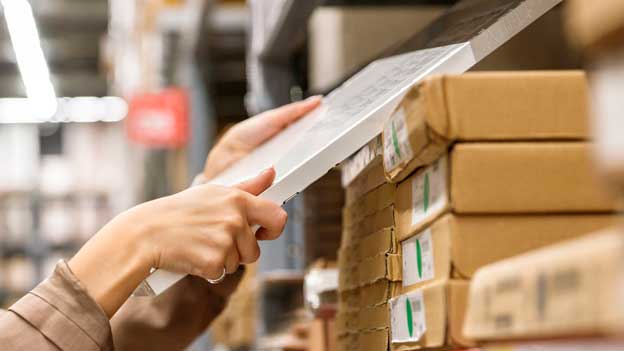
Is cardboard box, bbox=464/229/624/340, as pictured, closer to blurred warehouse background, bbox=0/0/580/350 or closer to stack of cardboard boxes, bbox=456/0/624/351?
stack of cardboard boxes, bbox=456/0/624/351

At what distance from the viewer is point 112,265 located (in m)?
1.25

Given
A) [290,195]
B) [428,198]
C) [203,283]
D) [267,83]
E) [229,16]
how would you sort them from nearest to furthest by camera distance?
[428,198] → [290,195] → [203,283] → [267,83] → [229,16]

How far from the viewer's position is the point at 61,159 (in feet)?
35.2

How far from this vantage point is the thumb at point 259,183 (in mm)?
1233

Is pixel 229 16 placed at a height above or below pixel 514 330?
above

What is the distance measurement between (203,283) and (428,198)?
856 mm

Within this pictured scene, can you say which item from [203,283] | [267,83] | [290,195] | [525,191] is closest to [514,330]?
[525,191]

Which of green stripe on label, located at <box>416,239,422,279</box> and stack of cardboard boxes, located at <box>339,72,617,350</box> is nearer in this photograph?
stack of cardboard boxes, located at <box>339,72,617,350</box>

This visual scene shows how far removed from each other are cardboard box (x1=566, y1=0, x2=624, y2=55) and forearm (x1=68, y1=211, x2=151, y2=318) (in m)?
0.79

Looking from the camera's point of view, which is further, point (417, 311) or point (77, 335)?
point (77, 335)

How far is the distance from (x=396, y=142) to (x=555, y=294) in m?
0.50

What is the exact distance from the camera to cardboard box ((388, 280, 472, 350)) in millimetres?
900

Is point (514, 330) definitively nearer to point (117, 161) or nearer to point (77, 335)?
point (77, 335)

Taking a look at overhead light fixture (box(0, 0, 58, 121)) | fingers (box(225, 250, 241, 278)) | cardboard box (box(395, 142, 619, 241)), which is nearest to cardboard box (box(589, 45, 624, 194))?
cardboard box (box(395, 142, 619, 241))
